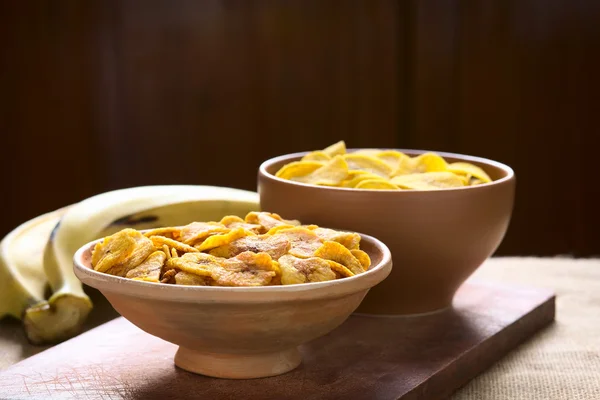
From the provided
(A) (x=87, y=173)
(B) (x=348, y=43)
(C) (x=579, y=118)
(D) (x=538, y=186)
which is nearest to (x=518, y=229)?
(D) (x=538, y=186)

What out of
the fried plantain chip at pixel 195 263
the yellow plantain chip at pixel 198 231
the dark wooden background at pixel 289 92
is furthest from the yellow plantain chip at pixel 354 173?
the dark wooden background at pixel 289 92

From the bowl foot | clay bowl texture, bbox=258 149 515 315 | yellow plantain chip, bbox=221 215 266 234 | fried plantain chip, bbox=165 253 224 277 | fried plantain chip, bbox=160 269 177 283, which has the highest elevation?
fried plantain chip, bbox=165 253 224 277

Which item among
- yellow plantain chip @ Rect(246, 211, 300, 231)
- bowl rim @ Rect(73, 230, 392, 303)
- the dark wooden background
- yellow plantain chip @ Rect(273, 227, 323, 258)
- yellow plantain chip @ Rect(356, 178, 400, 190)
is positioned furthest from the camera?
the dark wooden background

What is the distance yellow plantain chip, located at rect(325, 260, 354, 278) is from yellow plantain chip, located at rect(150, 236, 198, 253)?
0.48ft

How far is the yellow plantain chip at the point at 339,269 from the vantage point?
0.93 metres

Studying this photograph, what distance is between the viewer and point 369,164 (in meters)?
1.29

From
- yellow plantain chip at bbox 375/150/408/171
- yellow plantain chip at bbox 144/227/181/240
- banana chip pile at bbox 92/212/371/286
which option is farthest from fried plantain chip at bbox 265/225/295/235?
yellow plantain chip at bbox 375/150/408/171

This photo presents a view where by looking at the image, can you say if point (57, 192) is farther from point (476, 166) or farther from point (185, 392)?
point (185, 392)

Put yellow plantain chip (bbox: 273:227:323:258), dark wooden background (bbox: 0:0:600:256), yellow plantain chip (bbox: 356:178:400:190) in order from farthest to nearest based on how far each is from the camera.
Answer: dark wooden background (bbox: 0:0:600:256) < yellow plantain chip (bbox: 356:178:400:190) < yellow plantain chip (bbox: 273:227:323:258)

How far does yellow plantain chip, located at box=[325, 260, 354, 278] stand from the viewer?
93cm

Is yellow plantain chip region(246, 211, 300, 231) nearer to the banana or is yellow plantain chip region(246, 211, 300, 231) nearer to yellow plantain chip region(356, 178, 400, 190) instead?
yellow plantain chip region(356, 178, 400, 190)

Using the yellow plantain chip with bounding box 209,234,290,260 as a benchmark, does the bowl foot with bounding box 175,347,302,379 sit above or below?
below

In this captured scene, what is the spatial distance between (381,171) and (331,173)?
8 centimetres

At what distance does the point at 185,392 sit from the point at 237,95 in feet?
5.47
